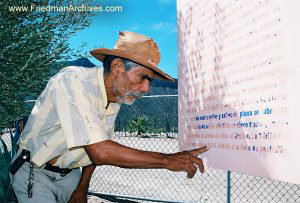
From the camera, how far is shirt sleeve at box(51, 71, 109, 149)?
1907 millimetres

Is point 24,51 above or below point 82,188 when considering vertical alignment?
above

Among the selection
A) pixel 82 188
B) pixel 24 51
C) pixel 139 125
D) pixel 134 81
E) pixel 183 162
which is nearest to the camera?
pixel 183 162

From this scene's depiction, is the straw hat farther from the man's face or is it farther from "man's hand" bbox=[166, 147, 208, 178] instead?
"man's hand" bbox=[166, 147, 208, 178]

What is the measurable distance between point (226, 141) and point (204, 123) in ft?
0.94

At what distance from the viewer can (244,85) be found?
73.0 inches

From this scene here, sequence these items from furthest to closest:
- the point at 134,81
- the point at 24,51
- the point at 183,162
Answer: the point at 24,51
the point at 134,81
the point at 183,162

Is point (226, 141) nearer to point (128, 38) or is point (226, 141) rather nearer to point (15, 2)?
point (128, 38)

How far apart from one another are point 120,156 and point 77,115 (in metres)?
0.34

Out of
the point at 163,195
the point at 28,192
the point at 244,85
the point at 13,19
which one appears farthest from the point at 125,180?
the point at 244,85

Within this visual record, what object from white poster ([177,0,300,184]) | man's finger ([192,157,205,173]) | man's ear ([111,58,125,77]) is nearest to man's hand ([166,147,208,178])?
man's finger ([192,157,205,173])

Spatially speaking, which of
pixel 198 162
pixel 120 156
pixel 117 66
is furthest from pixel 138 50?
pixel 198 162

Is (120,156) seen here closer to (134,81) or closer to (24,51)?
(134,81)

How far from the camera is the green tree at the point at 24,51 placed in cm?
557

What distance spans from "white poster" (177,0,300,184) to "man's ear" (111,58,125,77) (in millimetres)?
560
